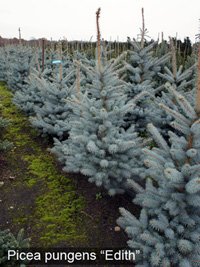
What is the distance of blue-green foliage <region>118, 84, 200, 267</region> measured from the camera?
3484 mm

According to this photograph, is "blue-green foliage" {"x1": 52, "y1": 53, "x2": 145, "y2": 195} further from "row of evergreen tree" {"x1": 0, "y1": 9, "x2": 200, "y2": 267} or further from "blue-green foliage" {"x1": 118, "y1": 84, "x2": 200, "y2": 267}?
"blue-green foliage" {"x1": 118, "y1": 84, "x2": 200, "y2": 267}

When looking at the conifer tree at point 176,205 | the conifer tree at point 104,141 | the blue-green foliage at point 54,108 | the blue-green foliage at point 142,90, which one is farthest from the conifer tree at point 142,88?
the conifer tree at point 176,205

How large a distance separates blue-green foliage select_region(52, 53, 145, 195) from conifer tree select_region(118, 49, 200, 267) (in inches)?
45.7

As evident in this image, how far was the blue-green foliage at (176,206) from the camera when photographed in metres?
3.48

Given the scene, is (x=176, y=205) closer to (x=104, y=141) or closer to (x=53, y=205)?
(x=104, y=141)

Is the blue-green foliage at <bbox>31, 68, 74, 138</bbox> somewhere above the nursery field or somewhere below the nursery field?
above

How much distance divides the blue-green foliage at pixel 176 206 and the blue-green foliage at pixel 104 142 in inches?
44.8

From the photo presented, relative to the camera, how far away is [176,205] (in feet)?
12.0

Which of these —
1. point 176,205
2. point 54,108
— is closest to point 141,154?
point 176,205

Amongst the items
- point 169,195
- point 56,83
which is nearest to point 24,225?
point 169,195

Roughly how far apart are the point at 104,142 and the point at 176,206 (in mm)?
1847

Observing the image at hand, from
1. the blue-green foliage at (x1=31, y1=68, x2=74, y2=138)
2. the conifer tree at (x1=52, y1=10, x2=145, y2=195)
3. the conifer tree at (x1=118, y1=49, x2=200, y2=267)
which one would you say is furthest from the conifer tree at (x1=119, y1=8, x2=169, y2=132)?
the conifer tree at (x1=118, y1=49, x2=200, y2=267)

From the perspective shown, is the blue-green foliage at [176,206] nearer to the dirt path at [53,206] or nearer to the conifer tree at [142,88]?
Answer: the dirt path at [53,206]

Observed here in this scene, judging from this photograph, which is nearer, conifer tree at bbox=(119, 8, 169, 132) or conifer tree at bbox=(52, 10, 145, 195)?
conifer tree at bbox=(52, 10, 145, 195)
